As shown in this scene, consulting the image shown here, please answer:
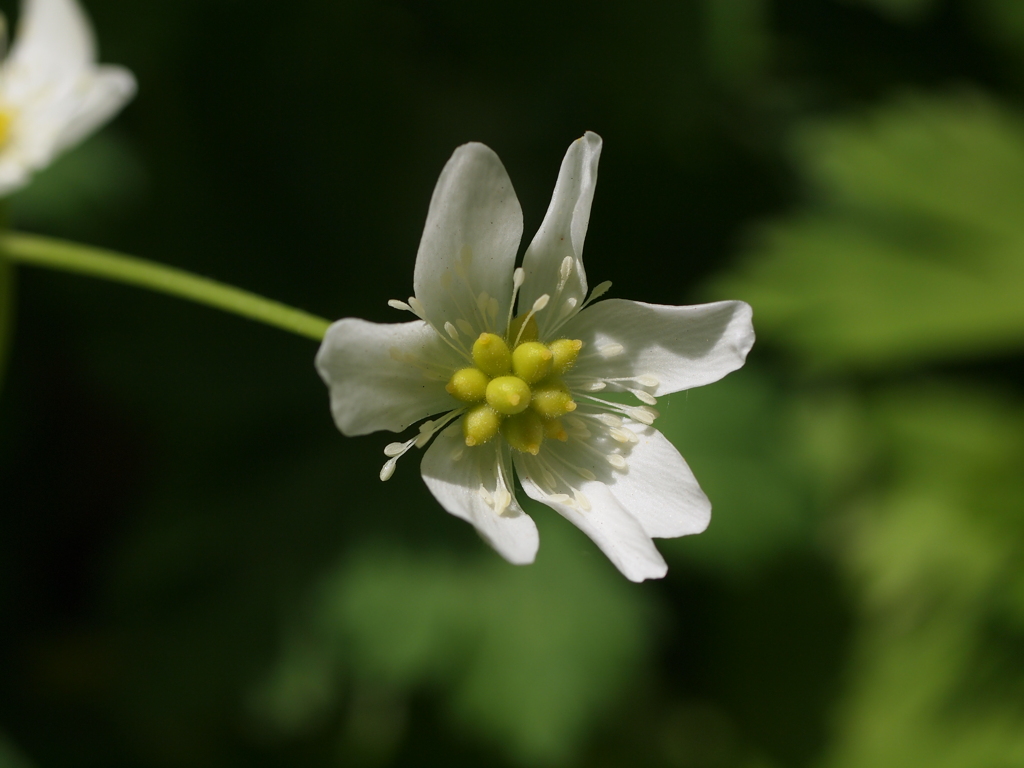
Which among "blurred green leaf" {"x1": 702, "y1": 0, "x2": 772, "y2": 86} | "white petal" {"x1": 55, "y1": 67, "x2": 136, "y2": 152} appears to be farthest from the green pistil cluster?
"blurred green leaf" {"x1": 702, "y1": 0, "x2": 772, "y2": 86}

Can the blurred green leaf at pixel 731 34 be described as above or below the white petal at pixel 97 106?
above

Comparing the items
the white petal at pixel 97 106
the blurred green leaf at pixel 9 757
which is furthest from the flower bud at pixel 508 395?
the blurred green leaf at pixel 9 757

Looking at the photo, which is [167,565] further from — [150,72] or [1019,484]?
[1019,484]

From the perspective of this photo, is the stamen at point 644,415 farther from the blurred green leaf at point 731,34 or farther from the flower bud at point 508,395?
the blurred green leaf at point 731,34

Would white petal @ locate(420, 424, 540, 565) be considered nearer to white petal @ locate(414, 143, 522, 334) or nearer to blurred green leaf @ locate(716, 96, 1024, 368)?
white petal @ locate(414, 143, 522, 334)

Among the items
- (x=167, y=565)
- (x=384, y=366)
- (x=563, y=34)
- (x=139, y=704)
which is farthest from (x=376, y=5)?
(x=139, y=704)

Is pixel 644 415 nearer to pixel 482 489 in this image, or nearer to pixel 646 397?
pixel 646 397

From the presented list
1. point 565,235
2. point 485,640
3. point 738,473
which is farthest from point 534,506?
point 565,235
